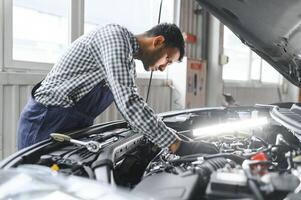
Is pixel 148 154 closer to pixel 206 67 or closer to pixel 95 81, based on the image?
pixel 95 81

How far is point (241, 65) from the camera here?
20.5 feet

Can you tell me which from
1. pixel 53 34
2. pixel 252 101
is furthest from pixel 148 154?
pixel 252 101

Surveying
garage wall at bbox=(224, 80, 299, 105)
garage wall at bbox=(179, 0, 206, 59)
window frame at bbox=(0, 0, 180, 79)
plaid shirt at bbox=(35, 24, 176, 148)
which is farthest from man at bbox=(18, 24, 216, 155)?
garage wall at bbox=(224, 80, 299, 105)

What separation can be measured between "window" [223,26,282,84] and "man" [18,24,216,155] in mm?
3962

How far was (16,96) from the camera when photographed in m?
2.39

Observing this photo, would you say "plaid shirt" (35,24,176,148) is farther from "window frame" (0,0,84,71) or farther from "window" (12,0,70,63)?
"window" (12,0,70,63)

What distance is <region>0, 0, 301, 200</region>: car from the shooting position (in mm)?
859

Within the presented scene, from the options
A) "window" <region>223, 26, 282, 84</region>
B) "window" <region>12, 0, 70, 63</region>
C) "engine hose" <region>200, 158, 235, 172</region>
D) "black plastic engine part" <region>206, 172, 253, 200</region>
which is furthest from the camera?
"window" <region>223, 26, 282, 84</region>

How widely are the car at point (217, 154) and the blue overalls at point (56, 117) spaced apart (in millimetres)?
72

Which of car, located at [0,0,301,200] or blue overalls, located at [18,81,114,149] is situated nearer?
car, located at [0,0,301,200]

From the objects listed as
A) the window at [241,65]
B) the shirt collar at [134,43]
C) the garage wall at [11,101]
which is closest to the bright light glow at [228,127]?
the shirt collar at [134,43]

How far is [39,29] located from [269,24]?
1.93 metres

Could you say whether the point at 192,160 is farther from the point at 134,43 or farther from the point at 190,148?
the point at 134,43

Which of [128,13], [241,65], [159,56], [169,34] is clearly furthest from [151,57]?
[241,65]
